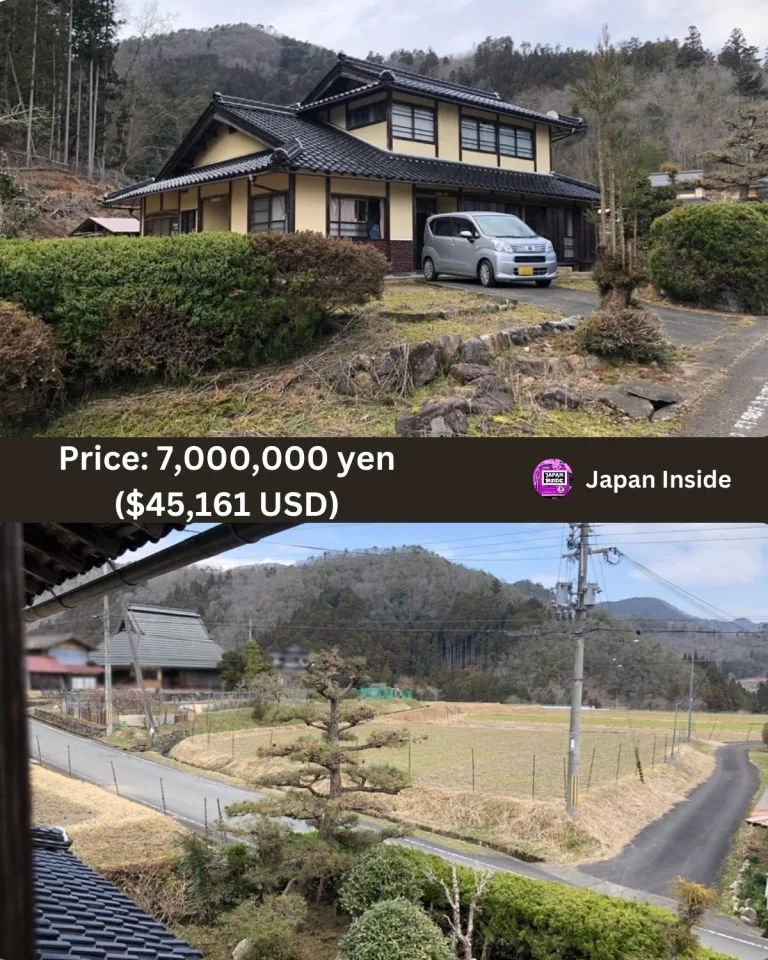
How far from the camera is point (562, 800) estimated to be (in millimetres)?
9766

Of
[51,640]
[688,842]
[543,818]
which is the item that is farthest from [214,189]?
[688,842]

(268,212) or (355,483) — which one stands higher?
(268,212)

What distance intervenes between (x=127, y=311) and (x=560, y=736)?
1234cm

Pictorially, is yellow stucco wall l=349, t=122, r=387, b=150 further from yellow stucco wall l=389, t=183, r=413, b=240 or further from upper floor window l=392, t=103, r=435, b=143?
yellow stucco wall l=389, t=183, r=413, b=240

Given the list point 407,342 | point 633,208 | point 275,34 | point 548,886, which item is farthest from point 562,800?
point 275,34

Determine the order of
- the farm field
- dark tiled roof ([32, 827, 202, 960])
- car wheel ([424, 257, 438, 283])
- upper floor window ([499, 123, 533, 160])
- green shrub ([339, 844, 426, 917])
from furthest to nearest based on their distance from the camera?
1. the farm field
2. car wheel ([424, 257, 438, 283])
3. upper floor window ([499, 123, 533, 160])
4. green shrub ([339, 844, 426, 917])
5. dark tiled roof ([32, 827, 202, 960])

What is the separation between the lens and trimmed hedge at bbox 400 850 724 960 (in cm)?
579

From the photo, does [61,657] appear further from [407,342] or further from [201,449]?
[407,342]

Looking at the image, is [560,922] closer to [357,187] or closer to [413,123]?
[357,187]

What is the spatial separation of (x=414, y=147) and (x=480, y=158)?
2.34 feet

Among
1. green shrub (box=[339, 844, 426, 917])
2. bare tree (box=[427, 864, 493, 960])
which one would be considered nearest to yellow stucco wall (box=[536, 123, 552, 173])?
bare tree (box=[427, 864, 493, 960])

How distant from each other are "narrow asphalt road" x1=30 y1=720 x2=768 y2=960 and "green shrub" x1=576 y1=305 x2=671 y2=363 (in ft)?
17.2

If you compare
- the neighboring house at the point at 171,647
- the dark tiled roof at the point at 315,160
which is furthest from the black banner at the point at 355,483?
the dark tiled roof at the point at 315,160

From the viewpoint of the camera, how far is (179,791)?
10.6 m
